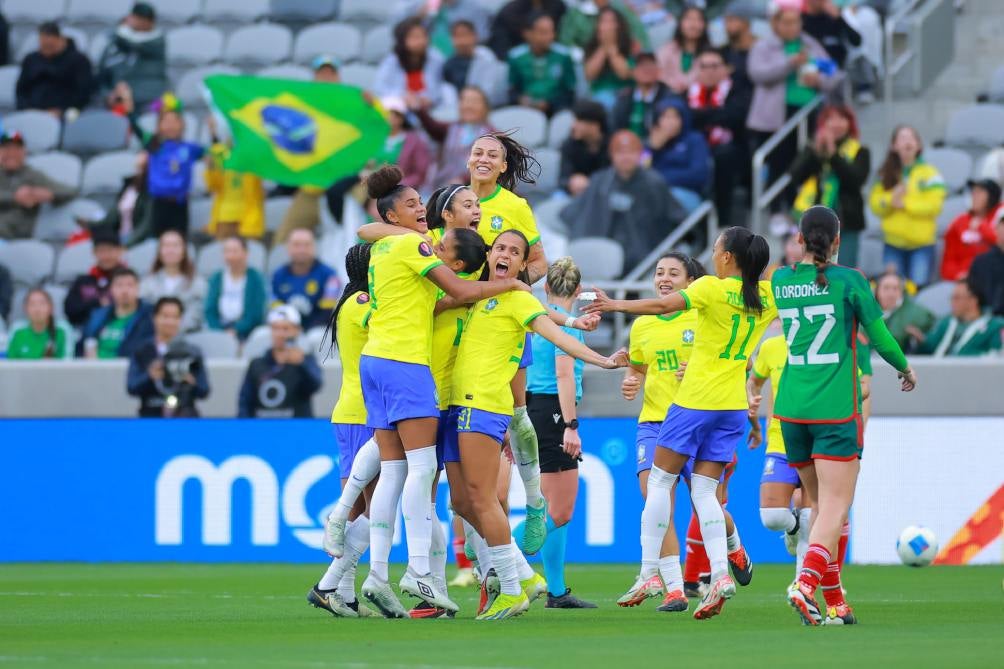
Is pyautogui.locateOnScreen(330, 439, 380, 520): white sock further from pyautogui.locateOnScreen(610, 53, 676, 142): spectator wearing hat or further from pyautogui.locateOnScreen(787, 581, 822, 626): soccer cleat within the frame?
pyautogui.locateOnScreen(610, 53, 676, 142): spectator wearing hat

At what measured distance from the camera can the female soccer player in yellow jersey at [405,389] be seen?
31.6ft

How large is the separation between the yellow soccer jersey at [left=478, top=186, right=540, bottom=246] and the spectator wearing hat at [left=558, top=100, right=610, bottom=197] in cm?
809

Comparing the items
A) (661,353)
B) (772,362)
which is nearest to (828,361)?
(661,353)

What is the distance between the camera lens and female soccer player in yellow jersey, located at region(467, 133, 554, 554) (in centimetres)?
1023

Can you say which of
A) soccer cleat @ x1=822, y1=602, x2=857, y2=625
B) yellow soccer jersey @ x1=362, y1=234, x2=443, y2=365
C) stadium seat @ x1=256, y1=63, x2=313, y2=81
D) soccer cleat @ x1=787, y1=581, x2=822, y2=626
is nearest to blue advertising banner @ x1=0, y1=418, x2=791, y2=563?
yellow soccer jersey @ x1=362, y1=234, x2=443, y2=365

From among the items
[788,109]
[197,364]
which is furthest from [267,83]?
[788,109]

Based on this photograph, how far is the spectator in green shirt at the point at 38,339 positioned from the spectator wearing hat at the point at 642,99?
20.2 ft

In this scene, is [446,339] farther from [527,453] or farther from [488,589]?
[488,589]

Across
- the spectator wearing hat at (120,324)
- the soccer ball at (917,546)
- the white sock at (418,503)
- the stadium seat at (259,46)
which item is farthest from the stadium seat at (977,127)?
the white sock at (418,503)

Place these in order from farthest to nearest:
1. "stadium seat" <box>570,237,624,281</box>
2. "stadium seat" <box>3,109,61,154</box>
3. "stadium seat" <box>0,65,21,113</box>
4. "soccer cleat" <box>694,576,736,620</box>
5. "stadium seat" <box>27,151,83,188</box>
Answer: "stadium seat" <box>0,65,21,113</box>
"stadium seat" <box>3,109,61,154</box>
"stadium seat" <box>27,151,83,188</box>
"stadium seat" <box>570,237,624,281</box>
"soccer cleat" <box>694,576,736,620</box>

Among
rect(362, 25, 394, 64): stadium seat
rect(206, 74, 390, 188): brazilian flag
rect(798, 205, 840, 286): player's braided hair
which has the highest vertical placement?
rect(362, 25, 394, 64): stadium seat

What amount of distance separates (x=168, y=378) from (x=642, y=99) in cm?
594

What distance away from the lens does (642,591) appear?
35.4 ft

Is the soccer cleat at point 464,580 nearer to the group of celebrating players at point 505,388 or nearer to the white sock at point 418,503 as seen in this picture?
the group of celebrating players at point 505,388
